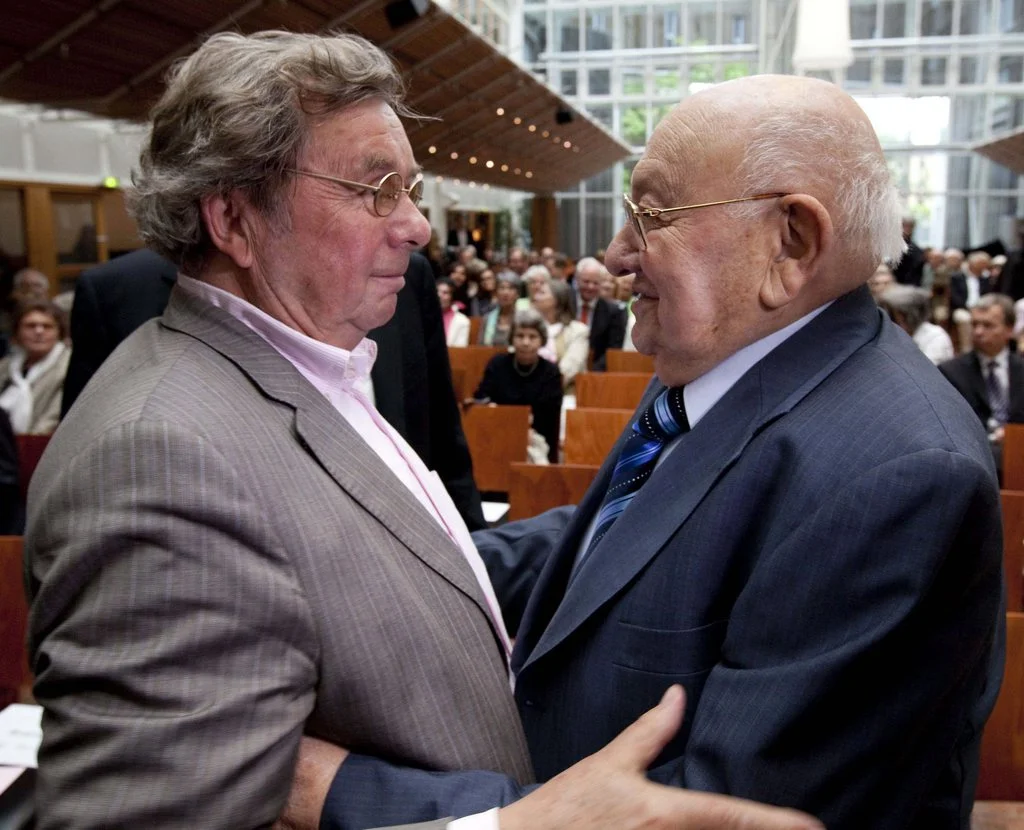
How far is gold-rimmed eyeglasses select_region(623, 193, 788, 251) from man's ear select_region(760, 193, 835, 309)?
30mm

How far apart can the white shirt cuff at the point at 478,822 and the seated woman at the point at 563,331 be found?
6419mm

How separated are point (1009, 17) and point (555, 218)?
45.9 feet

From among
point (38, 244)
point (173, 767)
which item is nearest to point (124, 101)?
point (38, 244)

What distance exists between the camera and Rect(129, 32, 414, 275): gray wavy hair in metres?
1.17

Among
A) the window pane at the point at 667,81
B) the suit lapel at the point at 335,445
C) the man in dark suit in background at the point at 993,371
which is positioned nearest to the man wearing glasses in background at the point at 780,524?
the suit lapel at the point at 335,445

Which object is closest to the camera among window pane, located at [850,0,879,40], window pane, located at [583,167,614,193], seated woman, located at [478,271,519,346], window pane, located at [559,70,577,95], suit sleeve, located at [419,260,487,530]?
suit sleeve, located at [419,260,487,530]

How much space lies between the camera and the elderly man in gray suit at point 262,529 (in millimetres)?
873

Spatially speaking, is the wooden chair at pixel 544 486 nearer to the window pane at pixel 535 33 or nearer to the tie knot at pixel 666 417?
the tie knot at pixel 666 417

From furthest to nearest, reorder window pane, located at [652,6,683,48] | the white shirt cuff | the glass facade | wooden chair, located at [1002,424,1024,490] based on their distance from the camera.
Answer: window pane, located at [652,6,683,48] < the glass facade < wooden chair, located at [1002,424,1024,490] < the white shirt cuff

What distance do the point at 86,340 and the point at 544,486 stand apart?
1793 mm

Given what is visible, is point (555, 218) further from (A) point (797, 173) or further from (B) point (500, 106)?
(A) point (797, 173)

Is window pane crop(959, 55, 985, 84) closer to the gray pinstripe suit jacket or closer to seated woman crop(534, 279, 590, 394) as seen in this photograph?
seated woman crop(534, 279, 590, 394)

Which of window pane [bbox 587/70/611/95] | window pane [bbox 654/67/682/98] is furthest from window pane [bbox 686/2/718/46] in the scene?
window pane [bbox 587/70/611/95]

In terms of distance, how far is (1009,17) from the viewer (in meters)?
23.1
